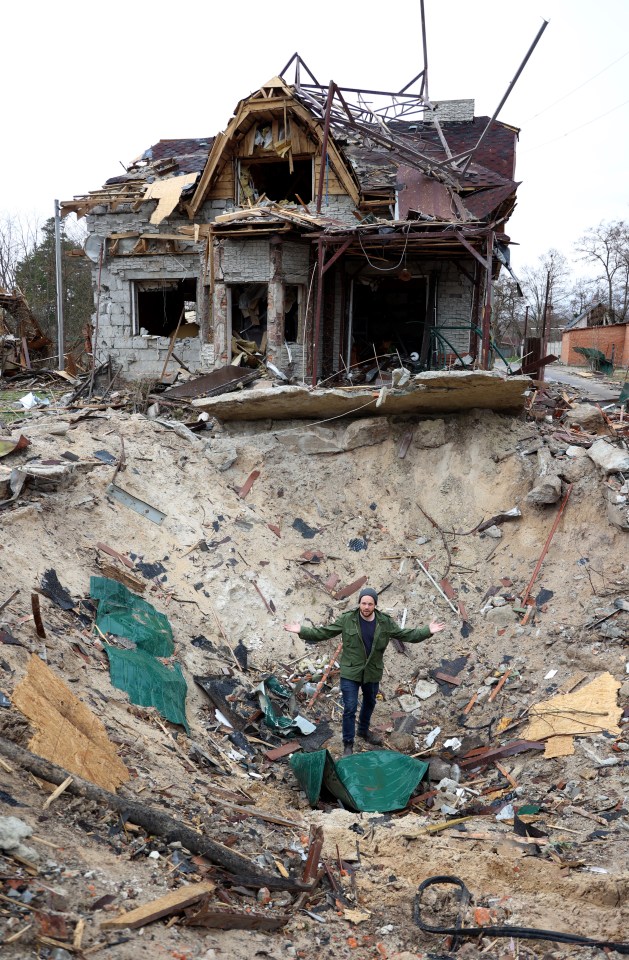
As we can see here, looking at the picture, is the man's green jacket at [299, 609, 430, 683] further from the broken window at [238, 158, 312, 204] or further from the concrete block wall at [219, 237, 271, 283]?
the broken window at [238, 158, 312, 204]

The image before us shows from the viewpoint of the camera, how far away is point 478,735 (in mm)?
7277

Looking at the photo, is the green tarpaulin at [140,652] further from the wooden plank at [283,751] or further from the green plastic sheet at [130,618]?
the wooden plank at [283,751]

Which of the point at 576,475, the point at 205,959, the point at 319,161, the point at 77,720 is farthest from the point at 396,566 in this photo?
the point at 319,161

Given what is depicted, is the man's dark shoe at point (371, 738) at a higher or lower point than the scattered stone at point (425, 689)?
lower

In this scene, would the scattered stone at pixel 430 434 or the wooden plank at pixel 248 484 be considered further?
the scattered stone at pixel 430 434

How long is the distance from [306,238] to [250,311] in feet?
8.05

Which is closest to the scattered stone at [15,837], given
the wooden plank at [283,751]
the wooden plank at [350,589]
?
the wooden plank at [283,751]

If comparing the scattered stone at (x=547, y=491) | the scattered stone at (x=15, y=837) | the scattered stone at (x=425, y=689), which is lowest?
Result: the scattered stone at (x=425, y=689)

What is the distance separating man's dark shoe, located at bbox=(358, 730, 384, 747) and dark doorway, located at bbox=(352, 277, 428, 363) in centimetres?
1037

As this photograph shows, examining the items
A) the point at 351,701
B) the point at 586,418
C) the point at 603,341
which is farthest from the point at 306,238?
the point at 603,341

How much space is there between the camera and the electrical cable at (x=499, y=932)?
3.71m

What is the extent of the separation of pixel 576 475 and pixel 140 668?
6391mm

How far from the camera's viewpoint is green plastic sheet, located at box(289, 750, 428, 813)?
5887 mm

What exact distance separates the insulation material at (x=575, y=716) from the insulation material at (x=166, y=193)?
13.4 metres
